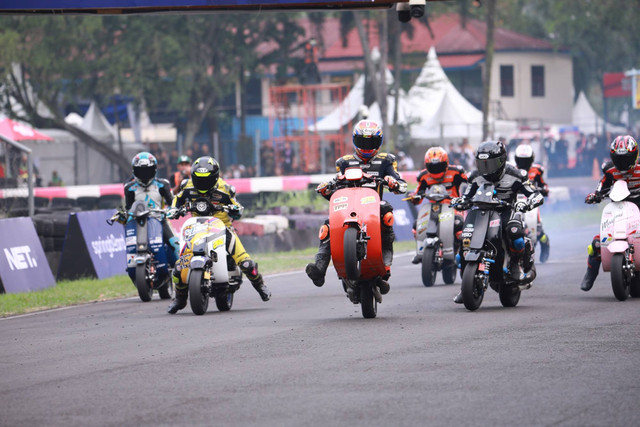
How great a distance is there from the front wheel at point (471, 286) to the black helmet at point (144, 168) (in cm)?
553

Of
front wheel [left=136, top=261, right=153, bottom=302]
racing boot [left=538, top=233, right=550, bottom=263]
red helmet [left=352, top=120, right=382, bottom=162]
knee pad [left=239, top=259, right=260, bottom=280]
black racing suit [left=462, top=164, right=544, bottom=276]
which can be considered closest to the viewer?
red helmet [left=352, top=120, right=382, bottom=162]

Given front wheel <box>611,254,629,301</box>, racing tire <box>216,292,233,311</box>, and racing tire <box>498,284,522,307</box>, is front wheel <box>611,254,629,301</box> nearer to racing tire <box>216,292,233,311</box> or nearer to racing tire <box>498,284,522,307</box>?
racing tire <box>498,284,522,307</box>

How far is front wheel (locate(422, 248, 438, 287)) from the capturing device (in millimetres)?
16750

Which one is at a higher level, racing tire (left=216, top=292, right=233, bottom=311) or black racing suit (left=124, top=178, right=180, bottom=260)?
black racing suit (left=124, top=178, right=180, bottom=260)

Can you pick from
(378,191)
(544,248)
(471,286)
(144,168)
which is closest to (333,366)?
(471,286)

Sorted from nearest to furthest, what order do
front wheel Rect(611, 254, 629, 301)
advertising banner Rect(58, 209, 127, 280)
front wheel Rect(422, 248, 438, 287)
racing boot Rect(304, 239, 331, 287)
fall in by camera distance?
racing boot Rect(304, 239, 331, 287), front wheel Rect(611, 254, 629, 301), front wheel Rect(422, 248, 438, 287), advertising banner Rect(58, 209, 127, 280)

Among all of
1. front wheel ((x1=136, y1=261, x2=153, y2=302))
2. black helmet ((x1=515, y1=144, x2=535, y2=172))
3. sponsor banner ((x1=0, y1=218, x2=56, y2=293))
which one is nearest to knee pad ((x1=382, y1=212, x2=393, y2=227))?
front wheel ((x1=136, y1=261, x2=153, y2=302))

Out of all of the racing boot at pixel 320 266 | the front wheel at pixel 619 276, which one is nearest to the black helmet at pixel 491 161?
the front wheel at pixel 619 276

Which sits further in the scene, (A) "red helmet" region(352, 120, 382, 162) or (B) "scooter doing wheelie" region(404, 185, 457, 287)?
(B) "scooter doing wheelie" region(404, 185, 457, 287)

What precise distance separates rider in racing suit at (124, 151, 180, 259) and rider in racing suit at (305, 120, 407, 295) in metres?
4.17

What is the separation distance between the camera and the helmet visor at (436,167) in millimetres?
17438

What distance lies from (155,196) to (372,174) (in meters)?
4.73

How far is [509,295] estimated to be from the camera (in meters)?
13.2

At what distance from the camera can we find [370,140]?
42.0 ft
